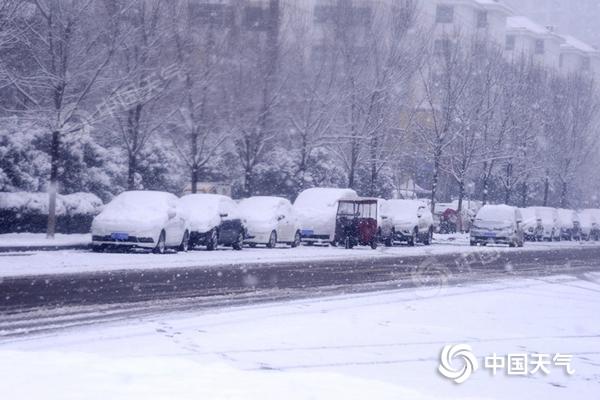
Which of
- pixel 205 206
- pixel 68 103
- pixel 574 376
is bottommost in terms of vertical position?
pixel 574 376

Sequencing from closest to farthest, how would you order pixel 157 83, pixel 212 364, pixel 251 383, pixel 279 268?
pixel 251 383, pixel 212 364, pixel 279 268, pixel 157 83

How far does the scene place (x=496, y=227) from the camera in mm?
42594

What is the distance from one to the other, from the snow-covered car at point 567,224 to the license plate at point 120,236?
135 feet

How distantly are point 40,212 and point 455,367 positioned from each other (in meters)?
22.3

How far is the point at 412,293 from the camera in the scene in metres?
17.6

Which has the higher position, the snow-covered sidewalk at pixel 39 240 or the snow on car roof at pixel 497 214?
the snow on car roof at pixel 497 214

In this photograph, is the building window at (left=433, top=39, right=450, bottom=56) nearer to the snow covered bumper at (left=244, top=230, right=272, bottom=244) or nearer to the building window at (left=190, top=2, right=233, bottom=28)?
the building window at (left=190, top=2, right=233, bottom=28)

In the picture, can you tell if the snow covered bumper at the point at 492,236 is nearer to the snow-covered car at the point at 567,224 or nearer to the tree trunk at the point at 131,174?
the tree trunk at the point at 131,174

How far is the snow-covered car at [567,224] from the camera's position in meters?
61.7

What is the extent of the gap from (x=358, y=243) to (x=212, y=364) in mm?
26537

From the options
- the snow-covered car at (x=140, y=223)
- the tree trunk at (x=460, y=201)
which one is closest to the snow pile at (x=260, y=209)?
the snow-covered car at (x=140, y=223)

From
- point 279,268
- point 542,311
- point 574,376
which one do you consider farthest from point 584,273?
point 574,376

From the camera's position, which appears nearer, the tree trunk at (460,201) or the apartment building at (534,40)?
the tree trunk at (460,201)

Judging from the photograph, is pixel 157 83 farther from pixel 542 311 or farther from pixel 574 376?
pixel 574 376
